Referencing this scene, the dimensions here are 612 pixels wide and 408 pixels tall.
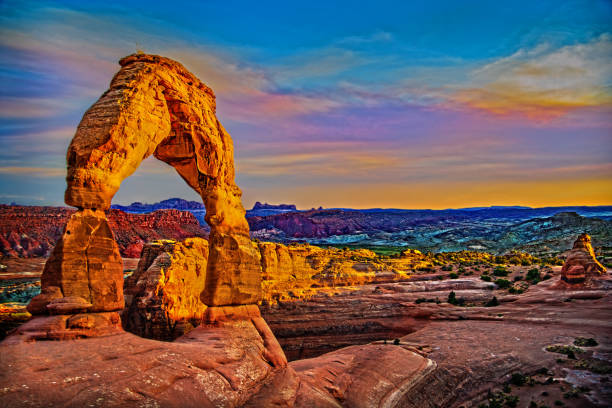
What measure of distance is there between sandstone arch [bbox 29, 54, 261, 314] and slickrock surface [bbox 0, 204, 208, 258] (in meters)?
51.1

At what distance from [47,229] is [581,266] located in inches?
3151

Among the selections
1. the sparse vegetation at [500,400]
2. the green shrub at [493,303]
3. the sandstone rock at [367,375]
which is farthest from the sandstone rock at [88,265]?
the green shrub at [493,303]

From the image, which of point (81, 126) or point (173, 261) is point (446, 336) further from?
point (81, 126)

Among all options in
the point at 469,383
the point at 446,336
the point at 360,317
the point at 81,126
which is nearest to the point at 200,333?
the point at 81,126

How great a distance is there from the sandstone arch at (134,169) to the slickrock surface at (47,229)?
51.1 m

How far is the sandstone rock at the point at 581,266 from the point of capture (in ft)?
98.9

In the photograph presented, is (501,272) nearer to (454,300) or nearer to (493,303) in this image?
(493,303)

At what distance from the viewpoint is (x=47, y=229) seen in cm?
7362

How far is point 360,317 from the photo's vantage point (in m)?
32.5

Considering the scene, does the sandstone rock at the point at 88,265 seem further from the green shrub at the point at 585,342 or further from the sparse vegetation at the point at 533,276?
the sparse vegetation at the point at 533,276

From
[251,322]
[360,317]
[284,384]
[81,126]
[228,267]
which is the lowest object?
[360,317]

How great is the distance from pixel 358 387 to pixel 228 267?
730 centimetres

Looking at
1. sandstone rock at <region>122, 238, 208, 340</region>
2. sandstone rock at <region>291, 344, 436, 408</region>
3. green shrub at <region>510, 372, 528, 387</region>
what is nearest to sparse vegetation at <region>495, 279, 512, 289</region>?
green shrub at <region>510, 372, 528, 387</region>

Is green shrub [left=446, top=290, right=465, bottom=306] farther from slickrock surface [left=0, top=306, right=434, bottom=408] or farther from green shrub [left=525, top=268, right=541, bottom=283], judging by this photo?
slickrock surface [left=0, top=306, right=434, bottom=408]
